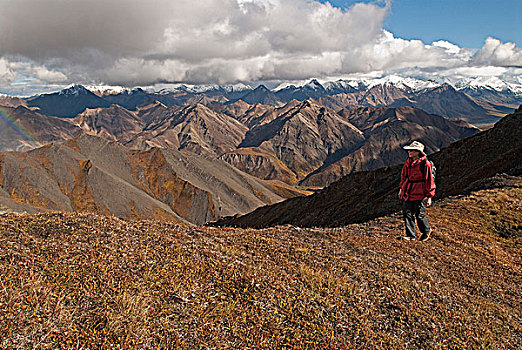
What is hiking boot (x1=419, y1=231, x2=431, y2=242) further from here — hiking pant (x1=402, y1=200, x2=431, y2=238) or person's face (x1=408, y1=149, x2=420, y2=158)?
person's face (x1=408, y1=149, x2=420, y2=158)

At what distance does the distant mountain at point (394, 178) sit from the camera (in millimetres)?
45625

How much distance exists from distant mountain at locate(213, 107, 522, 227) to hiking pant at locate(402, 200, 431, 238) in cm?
2494

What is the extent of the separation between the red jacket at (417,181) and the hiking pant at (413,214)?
1.80 feet

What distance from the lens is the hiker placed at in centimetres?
1555

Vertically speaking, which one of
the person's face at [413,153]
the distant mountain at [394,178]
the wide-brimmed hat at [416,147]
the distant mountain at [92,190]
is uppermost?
the wide-brimmed hat at [416,147]

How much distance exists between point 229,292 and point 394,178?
61.9m

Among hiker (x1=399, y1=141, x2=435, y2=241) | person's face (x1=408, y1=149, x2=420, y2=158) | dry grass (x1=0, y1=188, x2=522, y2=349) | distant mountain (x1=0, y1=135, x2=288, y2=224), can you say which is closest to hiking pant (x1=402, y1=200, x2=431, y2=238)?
hiker (x1=399, y1=141, x2=435, y2=241)

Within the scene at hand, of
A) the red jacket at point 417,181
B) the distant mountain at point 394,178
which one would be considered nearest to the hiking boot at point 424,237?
the red jacket at point 417,181

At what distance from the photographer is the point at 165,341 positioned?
7086 mm

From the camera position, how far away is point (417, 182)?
16.0 m

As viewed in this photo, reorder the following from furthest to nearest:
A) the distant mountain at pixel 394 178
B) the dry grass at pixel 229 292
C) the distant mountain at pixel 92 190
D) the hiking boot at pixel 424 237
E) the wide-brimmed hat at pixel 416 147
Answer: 1. the distant mountain at pixel 92 190
2. the distant mountain at pixel 394 178
3. the hiking boot at pixel 424 237
4. the wide-brimmed hat at pixel 416 147
5. the dry grass at pixel 229 292

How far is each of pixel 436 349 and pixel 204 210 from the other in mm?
Result: 173262

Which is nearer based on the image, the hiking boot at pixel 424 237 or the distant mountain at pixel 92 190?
the hiking boot at pixel 424 237

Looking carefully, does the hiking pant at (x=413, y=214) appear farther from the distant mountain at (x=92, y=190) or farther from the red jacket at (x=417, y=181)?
the distant mountain at (x=92, y=190)
